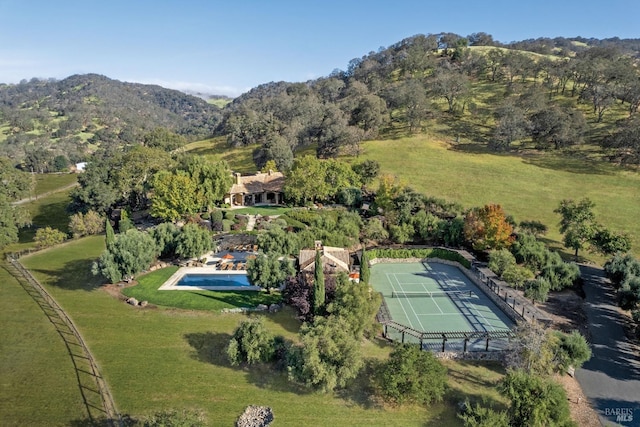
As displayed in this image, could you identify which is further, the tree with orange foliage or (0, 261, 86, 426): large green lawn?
the tree with orange foliage

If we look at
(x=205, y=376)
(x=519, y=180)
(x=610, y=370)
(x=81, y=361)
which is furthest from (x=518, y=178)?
(x=81, y=361)

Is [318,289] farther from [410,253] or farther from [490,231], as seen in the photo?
[490,231]

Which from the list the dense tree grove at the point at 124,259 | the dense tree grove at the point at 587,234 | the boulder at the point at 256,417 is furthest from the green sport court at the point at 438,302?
the dense tree grove at the point at 124,259

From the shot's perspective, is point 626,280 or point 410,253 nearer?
point 626,280

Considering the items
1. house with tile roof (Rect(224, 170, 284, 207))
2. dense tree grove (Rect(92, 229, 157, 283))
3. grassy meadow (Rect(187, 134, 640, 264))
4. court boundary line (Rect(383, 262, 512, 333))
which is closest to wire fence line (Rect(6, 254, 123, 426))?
dense tree grove (Rect(92, 229, 157, 283))

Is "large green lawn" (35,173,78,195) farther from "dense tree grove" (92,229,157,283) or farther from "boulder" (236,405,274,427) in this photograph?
"boulder" (236,405,274,427)

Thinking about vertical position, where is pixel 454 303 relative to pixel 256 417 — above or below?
above
